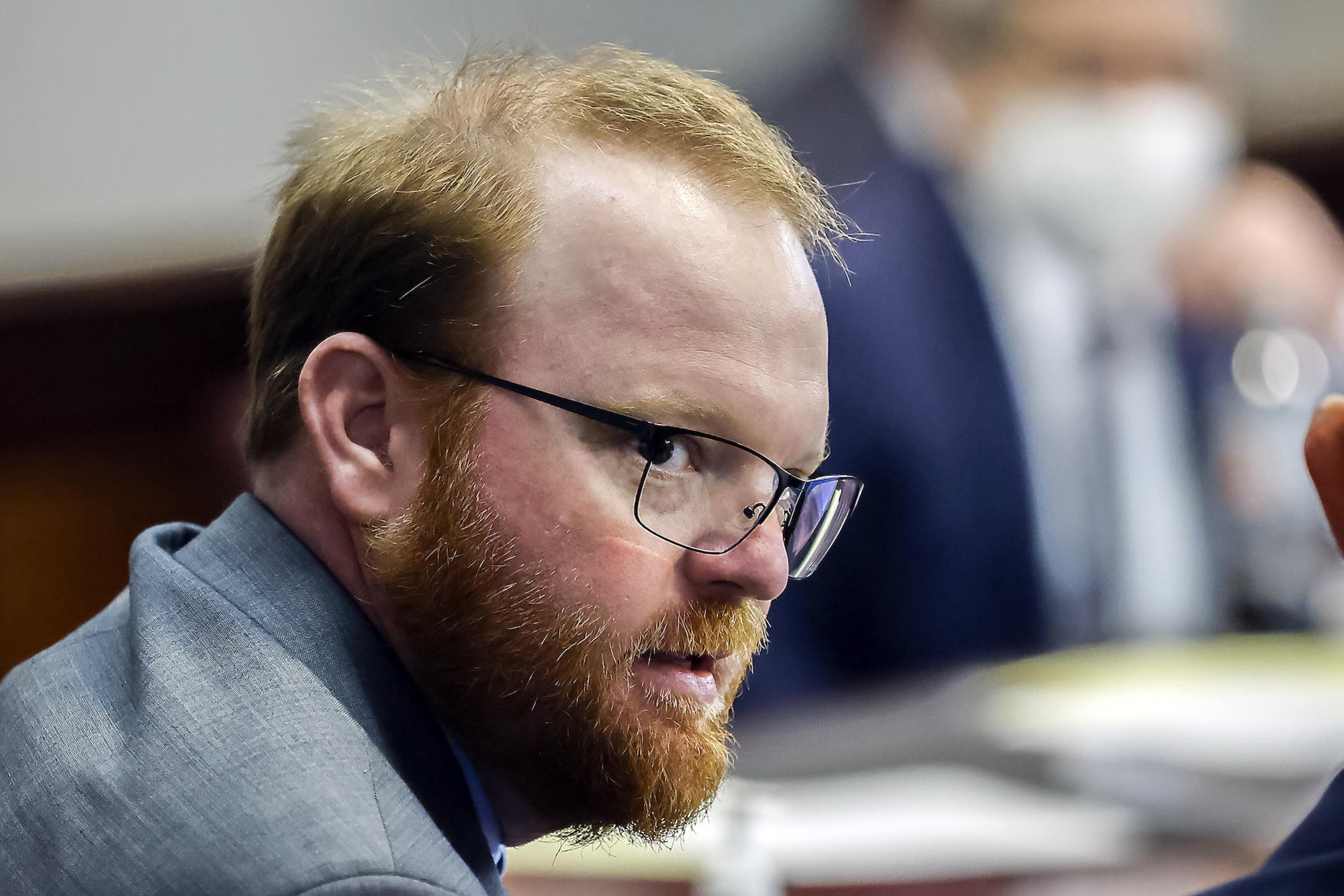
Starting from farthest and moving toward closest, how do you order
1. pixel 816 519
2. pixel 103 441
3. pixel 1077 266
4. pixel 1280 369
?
pixel 1077 266
pixel 103 441
pixel 1280 369
pixel 816 519

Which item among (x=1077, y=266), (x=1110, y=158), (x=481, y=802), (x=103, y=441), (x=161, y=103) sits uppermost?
(x=1110, y=158)

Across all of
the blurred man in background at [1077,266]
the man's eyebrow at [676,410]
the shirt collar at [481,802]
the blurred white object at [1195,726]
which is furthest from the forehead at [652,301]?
the blurred man in background at [1077,266]

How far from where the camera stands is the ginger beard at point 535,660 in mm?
801

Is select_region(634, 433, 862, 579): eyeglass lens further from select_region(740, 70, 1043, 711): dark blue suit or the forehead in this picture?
select_region(740, 70, 1043, 711): dark blue suit

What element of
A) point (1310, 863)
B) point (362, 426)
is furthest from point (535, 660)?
point (1310, 863)

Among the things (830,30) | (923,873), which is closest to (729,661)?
(923,873)

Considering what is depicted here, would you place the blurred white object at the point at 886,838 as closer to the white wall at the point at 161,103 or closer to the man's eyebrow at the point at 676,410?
the man's eyebrow at the point at 676,410

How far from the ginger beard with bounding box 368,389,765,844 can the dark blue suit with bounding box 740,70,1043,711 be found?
1311 millimetres

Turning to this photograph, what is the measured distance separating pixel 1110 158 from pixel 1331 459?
110 inches

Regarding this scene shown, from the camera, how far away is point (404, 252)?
850 millimetres

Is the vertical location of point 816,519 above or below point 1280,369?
below

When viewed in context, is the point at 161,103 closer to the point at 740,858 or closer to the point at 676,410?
the point at 740,858

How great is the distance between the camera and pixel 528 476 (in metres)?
0.81

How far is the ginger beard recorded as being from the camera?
2.63ft
